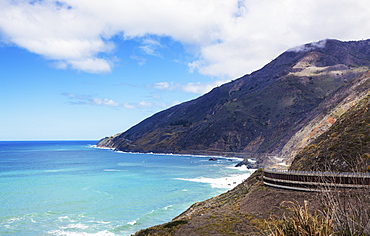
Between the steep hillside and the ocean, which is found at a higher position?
the steep hillside

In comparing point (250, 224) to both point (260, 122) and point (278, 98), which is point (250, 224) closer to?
point (260, 122)

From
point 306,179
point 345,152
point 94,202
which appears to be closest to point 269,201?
point 306,179

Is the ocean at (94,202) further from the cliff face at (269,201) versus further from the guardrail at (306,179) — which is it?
the guardrail at (306,179)

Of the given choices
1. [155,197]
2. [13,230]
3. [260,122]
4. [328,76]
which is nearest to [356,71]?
[328,76]

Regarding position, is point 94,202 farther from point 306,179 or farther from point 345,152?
point 345,152

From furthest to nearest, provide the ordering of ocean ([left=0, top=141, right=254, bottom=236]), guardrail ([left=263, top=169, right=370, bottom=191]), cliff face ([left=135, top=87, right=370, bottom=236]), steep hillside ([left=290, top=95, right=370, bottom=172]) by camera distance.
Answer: ocean ([left=0, top=141, right=254, bottom=236])
steep hillside ([left=290, top=95, right=370, bottom=172])
guardrail ([left=263, top=169, right=370, bottom=191])
cliff face ([left=135, top=87, right=370, bottom=236])

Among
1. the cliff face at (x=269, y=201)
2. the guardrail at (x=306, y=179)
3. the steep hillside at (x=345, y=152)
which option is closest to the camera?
the cliff face at (x=269, y=201)

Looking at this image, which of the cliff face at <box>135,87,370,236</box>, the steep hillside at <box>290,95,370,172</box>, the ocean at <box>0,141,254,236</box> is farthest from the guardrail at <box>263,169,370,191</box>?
the ocean at <box>0,141,254,236</box>

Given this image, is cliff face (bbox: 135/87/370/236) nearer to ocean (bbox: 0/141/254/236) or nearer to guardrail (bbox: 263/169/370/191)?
guardrail (bbox: 263/169/370/191)

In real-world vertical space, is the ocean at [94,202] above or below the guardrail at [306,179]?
below

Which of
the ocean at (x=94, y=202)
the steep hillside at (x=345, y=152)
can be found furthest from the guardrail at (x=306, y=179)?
the ocean at (x=94, y=202)

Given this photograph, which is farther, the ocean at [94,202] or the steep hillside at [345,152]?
the ocean at [94,202]
